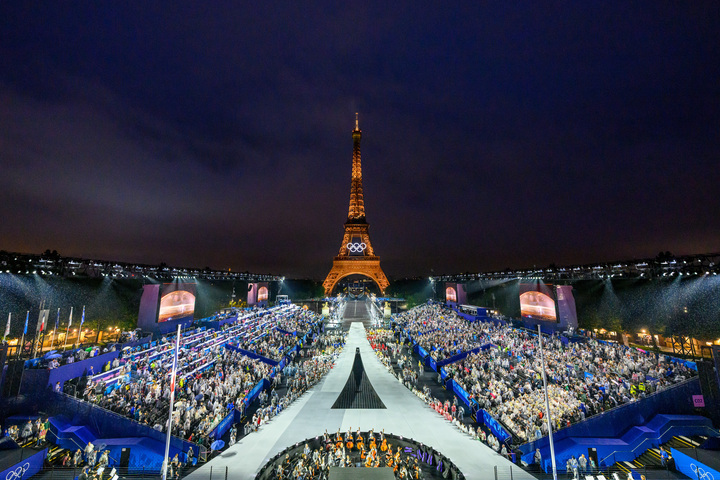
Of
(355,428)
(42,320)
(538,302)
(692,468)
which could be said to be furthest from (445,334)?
(42,320)

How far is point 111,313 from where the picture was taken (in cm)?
3303

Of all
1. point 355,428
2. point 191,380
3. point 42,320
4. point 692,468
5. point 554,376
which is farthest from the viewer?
point 42,320

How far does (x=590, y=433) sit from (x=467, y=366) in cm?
842

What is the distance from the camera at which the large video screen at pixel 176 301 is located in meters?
29.2

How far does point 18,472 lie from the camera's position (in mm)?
8945

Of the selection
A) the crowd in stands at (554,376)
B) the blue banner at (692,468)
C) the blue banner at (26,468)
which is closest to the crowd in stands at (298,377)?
the blue banner at (26,468)

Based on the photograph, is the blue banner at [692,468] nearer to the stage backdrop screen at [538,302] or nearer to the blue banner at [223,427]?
the blue banner at [223,427]

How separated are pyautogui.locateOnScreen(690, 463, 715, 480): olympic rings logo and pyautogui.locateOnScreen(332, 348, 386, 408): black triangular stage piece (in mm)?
12251

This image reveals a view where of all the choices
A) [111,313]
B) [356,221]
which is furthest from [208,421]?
[356,221]

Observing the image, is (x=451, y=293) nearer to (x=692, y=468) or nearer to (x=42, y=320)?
(x=692, y=468)

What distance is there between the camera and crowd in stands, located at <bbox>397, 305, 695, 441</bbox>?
1297 centimetres

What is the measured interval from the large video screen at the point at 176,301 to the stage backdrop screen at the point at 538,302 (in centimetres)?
4275

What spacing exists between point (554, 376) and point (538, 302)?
20286 millimetres

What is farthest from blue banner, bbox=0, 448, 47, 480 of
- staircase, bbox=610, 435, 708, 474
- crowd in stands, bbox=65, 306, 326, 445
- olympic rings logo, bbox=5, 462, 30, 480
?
staircase, bbox=610, 435, 708, 474
